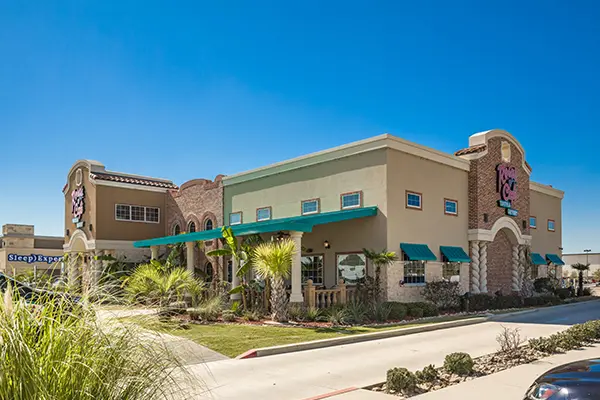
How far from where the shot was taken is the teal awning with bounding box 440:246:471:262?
22969mm

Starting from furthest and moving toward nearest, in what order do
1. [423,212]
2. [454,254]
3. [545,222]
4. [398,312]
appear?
[545,222] < [454,254] < [423,212] < [398,312]

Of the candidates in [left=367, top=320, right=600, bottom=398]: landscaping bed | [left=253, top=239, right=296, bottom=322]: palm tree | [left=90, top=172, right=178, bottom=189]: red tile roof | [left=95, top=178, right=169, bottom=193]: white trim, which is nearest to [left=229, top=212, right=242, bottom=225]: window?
[left=95, top=178, right=169, bottom=193]: white trim

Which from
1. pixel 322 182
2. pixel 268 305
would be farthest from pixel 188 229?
pixel 268 305

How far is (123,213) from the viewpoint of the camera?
3369cm

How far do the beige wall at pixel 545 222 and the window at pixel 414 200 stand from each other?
1449 cm

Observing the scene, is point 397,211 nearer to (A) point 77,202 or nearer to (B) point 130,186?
(B) point 130,186

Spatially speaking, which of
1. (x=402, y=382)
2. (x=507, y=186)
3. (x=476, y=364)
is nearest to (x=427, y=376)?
(x=402, y=382)

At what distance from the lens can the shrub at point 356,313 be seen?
17062mm

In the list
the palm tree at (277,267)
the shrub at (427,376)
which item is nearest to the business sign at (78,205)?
the palm tree at (277,267)

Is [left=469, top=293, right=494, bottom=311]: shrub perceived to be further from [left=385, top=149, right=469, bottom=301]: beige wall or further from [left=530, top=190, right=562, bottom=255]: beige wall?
[left=530, top=190, right=562, bottom=255]: beige wall

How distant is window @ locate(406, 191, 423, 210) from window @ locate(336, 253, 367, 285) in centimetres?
296

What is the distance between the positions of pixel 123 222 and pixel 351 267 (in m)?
18.1

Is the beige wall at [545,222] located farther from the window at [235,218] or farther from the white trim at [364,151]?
the window at [235,218]

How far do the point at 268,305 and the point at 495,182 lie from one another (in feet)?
46.4
